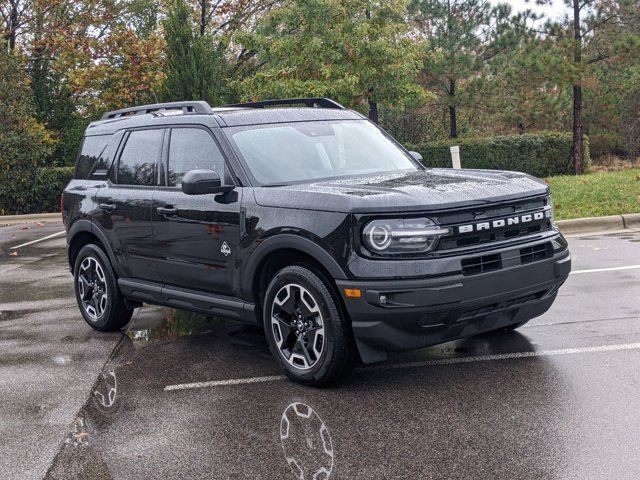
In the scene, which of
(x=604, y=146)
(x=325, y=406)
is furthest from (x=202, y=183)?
(x=604, y=146)

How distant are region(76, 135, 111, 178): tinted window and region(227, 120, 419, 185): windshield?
1.93m

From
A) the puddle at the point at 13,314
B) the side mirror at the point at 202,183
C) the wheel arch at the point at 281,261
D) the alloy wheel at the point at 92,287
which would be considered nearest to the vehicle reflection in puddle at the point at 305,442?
the wheel arch at the point at 281,261

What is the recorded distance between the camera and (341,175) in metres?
6.10

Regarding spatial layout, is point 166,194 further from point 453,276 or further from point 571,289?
point 571,289

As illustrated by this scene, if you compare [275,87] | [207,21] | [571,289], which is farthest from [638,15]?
[571,289]

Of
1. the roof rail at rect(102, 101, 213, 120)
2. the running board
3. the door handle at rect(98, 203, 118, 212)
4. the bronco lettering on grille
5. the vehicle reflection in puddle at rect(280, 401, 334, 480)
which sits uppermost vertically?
the roof rail at rect(102, 101, 213, 120)

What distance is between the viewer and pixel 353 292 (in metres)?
4.99

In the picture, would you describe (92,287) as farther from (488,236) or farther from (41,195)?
(41,195)

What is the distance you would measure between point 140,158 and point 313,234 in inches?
94.6

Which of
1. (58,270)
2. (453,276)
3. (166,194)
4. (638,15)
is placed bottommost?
(58,270)

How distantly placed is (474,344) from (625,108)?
25.6 metres

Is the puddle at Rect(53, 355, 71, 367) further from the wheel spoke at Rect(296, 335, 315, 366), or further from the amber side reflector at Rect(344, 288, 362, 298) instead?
the amber side reflector at Rect(344, 288, 362, 298)

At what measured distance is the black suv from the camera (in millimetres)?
4961

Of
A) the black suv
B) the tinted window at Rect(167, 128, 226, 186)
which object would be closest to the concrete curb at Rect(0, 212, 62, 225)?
the black suv
